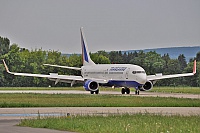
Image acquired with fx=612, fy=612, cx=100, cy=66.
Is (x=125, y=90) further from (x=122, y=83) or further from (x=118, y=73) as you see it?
(x=118, y=73)

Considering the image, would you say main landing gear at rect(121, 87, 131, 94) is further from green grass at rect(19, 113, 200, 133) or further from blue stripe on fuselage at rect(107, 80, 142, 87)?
green grass at rect(19, 113, 200, 133)

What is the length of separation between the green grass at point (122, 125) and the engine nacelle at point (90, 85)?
44.2 metres

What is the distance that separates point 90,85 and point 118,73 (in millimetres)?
3837

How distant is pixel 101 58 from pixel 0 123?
11342cm

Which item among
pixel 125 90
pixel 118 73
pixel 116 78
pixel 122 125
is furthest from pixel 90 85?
pixel 122 125

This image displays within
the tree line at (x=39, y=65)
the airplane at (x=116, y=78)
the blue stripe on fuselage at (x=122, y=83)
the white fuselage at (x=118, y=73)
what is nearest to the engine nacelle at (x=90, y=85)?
the airplane at (x=116, y=78)

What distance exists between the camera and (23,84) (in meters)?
137

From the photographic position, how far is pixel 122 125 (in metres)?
26.2

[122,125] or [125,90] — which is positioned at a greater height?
[122,125]

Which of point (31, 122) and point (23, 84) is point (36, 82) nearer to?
point (23, 84)

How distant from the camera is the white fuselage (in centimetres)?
7150

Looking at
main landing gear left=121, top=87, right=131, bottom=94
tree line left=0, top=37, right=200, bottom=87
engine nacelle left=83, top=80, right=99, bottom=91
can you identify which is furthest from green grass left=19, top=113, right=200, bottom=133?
tree line left=0, top=37, right=200, bottom=87

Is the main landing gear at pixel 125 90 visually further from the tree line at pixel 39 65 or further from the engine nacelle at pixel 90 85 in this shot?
the tree line at pixel 39 65

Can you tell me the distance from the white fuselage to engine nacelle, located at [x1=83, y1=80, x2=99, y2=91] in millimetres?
2114
